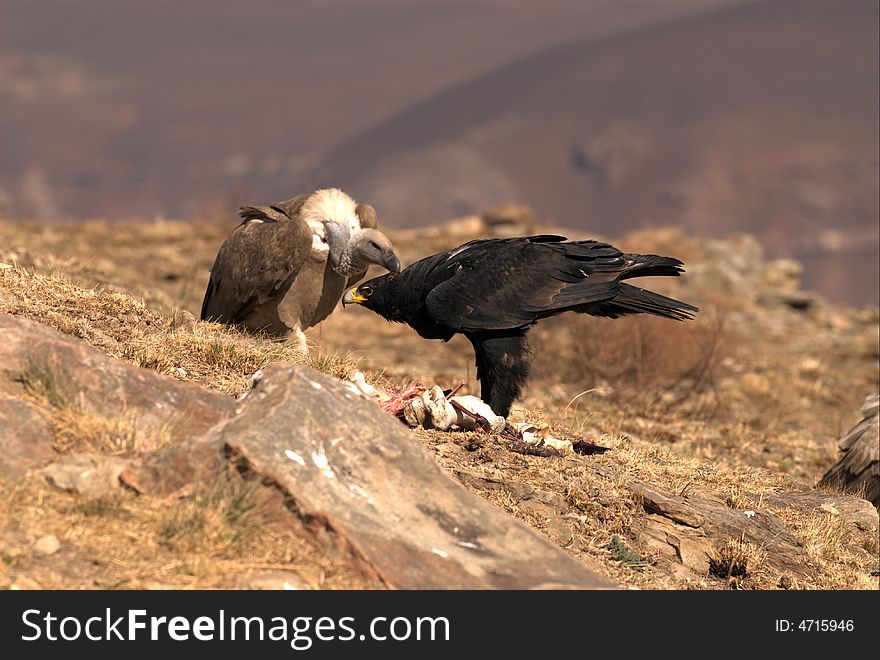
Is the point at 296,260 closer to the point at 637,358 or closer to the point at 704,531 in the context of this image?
the point at 704,531

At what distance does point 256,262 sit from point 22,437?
12.6ft

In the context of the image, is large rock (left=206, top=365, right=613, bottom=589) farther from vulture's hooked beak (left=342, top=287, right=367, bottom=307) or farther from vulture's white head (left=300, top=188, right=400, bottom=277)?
vulture's white head (left=300, top=188, right=400, bottom=277)

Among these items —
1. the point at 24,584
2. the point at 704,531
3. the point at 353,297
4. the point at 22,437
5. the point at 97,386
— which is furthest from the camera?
the point at 353,297

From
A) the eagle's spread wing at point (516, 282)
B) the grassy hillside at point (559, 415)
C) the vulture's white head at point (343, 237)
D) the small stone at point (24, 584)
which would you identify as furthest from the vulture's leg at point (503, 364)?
the small stone at point (24, 584)

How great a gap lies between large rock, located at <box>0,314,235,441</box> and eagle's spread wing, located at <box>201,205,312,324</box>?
2879mm

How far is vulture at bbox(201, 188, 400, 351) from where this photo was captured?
324 inches

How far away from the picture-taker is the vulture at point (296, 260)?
8.22 meters

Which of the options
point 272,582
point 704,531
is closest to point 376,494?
point 272,582

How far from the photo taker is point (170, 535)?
4629 mm

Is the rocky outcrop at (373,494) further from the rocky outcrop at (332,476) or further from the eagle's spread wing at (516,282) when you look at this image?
the eagle's spread wing at (516,282)

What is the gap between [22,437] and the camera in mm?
5008

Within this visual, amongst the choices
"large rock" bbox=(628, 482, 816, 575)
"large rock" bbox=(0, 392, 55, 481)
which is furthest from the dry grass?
"large rock" bbox=(628, 482, 816, 575)
